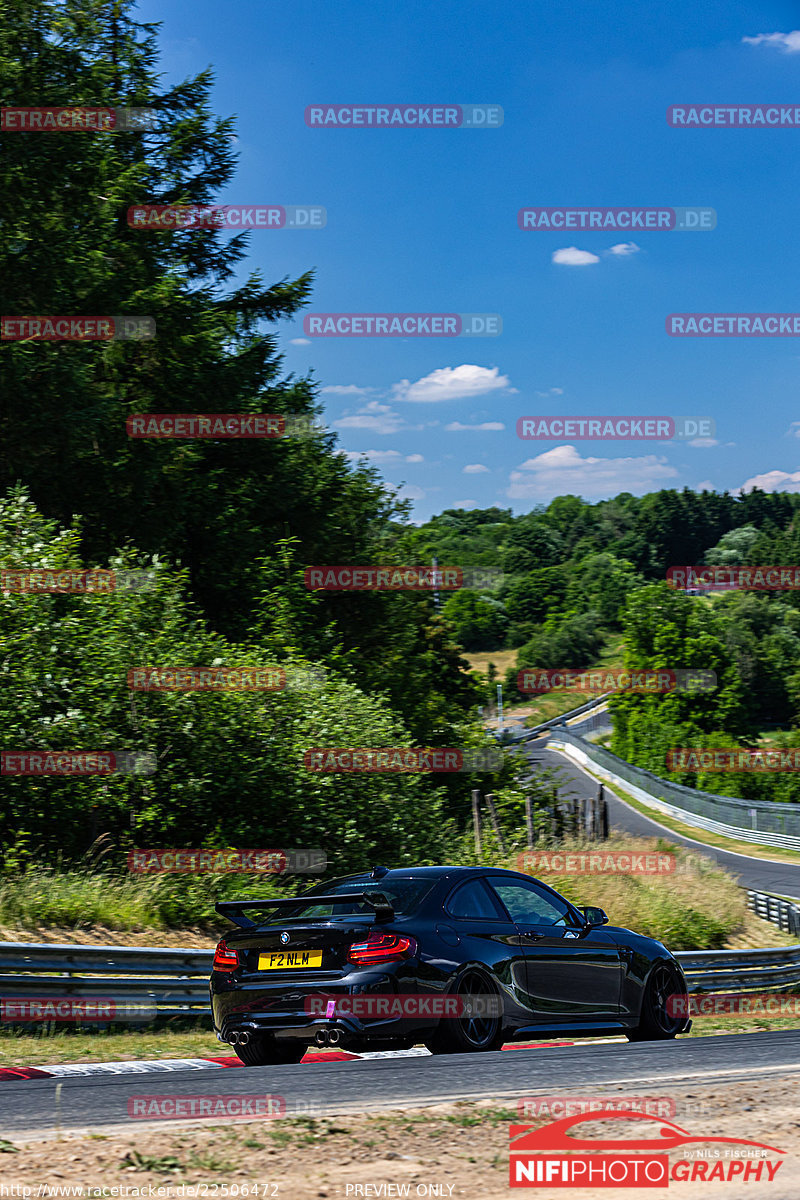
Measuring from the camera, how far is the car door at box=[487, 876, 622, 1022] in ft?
27.5

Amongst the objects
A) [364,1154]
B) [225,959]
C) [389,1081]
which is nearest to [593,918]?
[225,959]

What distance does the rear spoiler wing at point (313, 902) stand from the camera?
7.48 m

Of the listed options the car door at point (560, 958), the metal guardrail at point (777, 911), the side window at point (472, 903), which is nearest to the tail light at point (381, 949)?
the side window at point (472, 903)

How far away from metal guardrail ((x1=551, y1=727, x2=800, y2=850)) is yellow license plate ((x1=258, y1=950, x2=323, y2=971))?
4261cm

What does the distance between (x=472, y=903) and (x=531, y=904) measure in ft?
2.39

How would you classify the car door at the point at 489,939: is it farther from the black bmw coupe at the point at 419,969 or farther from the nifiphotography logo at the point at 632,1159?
the nifiphotography logo at the point at 632,1159

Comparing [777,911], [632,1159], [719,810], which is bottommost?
[719,810]

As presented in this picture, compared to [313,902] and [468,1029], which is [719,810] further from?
[313,902]

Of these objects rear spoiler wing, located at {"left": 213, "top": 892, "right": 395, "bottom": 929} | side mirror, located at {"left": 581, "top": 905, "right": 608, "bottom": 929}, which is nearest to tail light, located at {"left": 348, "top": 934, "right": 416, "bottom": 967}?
rear spoiler wing, located at {"left": 213, "top": 892, "right": 395, "bottom": 929}

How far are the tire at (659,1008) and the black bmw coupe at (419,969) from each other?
0.21 meters

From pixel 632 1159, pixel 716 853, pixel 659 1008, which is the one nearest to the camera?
pixel 632 1159

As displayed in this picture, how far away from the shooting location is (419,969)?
292 inches

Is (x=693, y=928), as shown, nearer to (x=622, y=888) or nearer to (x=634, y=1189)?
(x=622, y=888)

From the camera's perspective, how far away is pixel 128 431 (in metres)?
26.5
